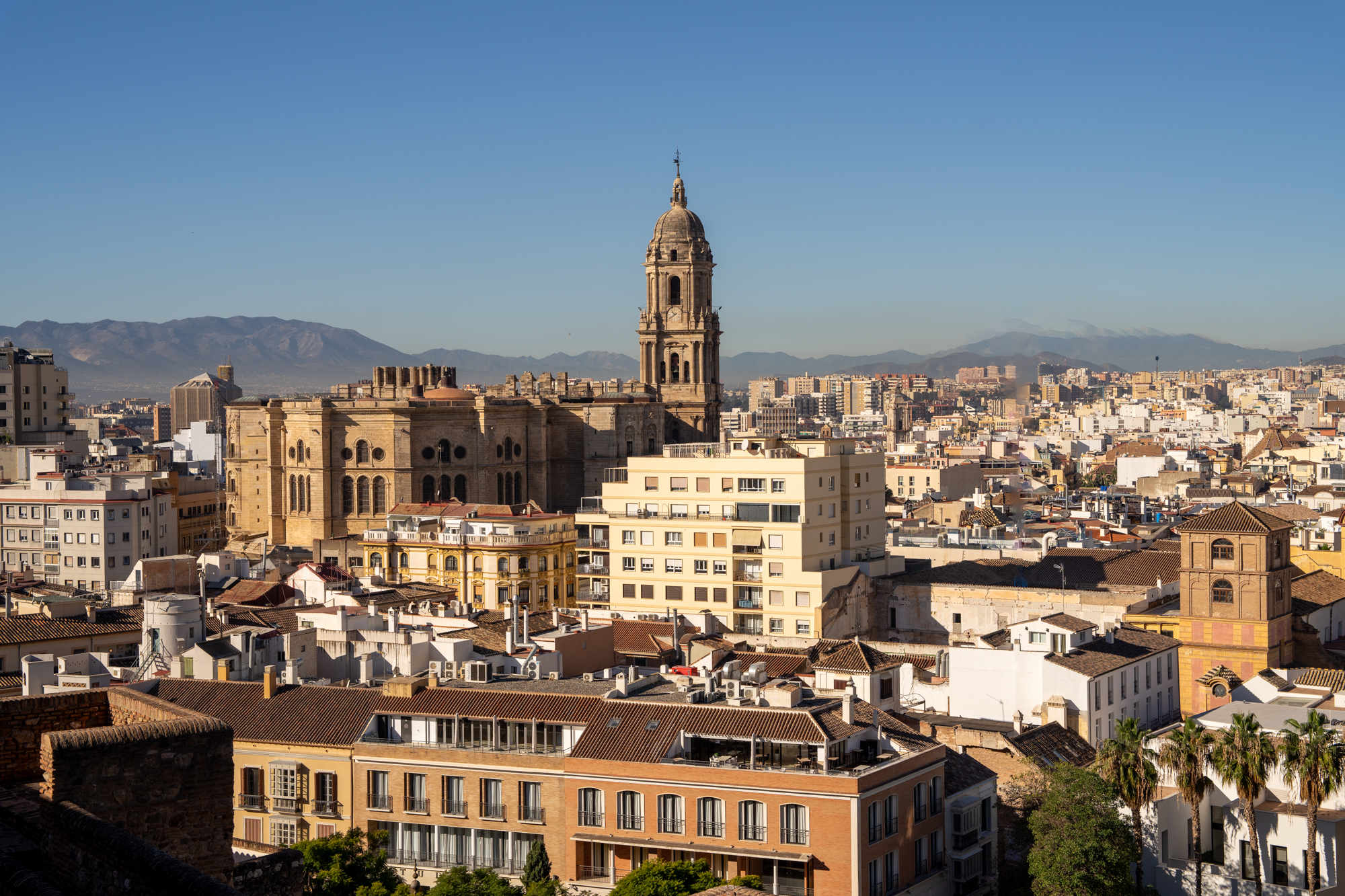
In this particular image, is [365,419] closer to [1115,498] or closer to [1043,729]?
[1043,729]

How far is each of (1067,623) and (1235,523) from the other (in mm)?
8224

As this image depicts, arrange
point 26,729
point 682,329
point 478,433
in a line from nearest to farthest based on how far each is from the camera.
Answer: point 26,729
point 478,433
point 682,329

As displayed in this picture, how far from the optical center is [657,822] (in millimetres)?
26719

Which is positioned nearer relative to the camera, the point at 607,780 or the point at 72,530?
the point at 607,780

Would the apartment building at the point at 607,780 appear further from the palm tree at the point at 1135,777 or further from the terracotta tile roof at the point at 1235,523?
the terracotta tile roof at the point at 1235,523

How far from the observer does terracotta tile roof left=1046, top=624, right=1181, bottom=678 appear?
123 ft

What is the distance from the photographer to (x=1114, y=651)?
133 feet

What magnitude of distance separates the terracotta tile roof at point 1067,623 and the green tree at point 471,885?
59.7 ft

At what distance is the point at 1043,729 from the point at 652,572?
22.1m

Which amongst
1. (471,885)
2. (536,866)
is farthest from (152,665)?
(471,885)

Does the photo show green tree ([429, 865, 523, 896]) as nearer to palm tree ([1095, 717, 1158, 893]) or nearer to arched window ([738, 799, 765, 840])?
arched window ([738, 799, 765, 840])

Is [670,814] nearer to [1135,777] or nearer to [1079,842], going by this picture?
[1079,842]

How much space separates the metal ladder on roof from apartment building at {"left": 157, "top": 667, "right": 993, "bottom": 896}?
4234 millimetres

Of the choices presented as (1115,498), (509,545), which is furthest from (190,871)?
(1115,498)
